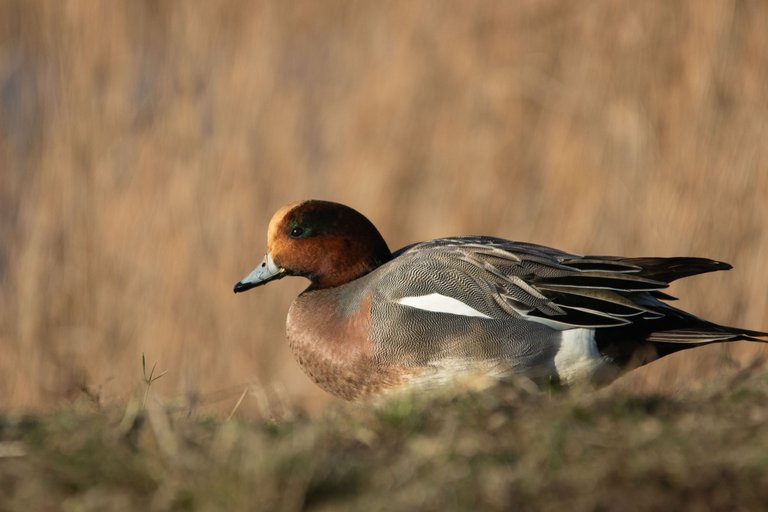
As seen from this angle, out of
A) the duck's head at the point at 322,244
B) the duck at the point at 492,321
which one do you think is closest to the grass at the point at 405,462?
the duck at the point at 492,321

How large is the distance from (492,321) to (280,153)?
270 centimetres

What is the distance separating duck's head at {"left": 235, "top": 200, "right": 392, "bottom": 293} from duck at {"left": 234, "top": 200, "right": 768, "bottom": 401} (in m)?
0.13

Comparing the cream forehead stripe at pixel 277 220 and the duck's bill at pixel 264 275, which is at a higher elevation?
the cream forehead stripe at pixel 277 220

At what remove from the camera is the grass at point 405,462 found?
6.41ft

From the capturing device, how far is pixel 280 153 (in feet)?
19.2

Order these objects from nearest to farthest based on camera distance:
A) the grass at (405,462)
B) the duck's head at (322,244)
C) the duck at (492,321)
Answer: the grass at (405,462), the duck at (492,321), the duck's head at (322,244)

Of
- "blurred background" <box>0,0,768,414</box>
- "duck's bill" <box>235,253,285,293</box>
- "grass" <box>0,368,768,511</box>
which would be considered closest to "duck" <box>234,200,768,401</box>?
"duck's bill" <box>235,253,285,293</box>

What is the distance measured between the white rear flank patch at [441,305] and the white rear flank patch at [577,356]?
0.26 metres

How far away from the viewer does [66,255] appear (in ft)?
19.1

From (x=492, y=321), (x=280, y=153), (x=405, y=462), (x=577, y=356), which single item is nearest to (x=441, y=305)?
(x=492, y=321)

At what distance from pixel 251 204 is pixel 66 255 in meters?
1.01

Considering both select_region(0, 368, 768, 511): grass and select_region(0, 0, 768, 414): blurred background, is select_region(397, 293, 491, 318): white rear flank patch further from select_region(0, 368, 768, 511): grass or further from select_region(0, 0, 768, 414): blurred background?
select_region(0, 0, 768, 414): blurred background

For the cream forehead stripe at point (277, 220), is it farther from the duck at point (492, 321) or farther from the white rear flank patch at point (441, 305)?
the white rear flank patch at point (441, 305)

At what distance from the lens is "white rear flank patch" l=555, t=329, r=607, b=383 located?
3.40 metres
